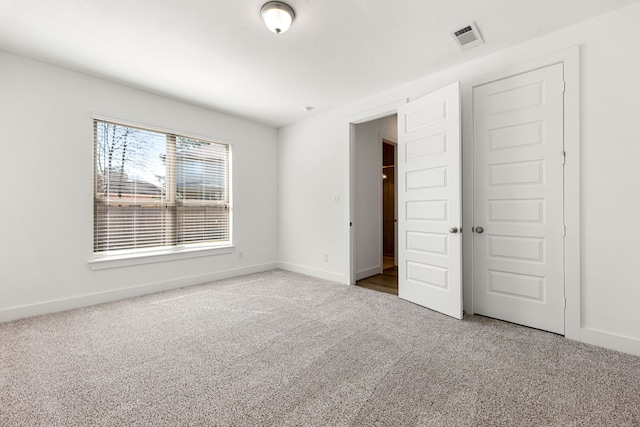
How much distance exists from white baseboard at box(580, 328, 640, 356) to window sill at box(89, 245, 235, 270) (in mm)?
4321

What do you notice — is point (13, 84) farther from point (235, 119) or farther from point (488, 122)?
point (488, 122)

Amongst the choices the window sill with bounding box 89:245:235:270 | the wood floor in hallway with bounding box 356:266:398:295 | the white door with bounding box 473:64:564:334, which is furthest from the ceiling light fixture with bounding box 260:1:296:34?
the wood floor in hallway with bounding box 356:266:398:295

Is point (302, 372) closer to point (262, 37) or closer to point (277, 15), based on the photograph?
point (277, 15)

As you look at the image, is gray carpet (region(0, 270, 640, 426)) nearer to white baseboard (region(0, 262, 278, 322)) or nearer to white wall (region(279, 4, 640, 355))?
white baseboard (region(0, 262, 278, 322))

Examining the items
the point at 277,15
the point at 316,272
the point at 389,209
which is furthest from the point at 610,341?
the point at 389,209

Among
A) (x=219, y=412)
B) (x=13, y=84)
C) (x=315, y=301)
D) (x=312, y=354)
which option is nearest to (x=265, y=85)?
(x=13, y=84)

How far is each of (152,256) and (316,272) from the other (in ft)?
7.80

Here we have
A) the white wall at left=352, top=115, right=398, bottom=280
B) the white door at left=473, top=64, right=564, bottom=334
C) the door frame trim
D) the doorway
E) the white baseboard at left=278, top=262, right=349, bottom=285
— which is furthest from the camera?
the doorway

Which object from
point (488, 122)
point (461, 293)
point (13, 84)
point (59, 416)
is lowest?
point (59, 416)

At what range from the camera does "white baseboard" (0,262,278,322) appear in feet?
9.21

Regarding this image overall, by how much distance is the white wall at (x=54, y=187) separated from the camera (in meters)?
2.75

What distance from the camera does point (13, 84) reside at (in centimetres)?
276

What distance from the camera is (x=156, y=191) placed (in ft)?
12.5

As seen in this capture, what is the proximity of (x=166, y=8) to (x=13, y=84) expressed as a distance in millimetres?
2003
